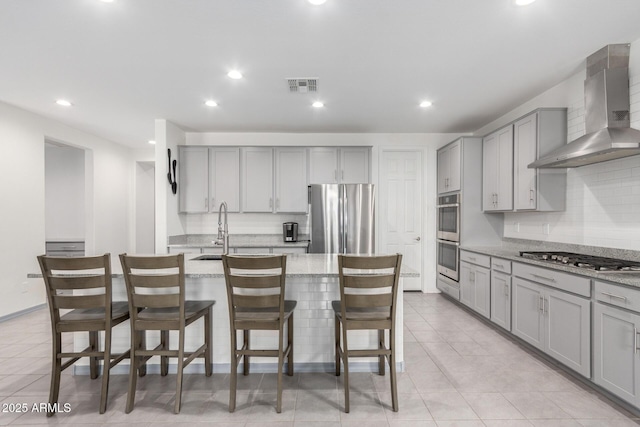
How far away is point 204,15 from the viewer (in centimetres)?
224

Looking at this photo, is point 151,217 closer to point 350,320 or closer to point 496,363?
point 350,320

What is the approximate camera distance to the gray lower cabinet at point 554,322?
2.44m

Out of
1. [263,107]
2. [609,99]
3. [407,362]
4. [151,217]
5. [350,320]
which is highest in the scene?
[263,107]

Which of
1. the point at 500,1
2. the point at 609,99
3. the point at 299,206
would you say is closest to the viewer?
the point at 500,1

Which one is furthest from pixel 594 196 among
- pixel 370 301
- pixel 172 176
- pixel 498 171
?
pixel 172 176

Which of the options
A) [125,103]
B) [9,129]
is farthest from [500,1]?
[9,129]

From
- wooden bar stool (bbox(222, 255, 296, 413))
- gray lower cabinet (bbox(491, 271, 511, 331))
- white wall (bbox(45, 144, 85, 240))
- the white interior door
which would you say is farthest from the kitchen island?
white wall (bbox(45, 144, 85, 240))

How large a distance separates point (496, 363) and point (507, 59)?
268 centimetres

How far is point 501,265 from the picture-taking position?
348 centimetres

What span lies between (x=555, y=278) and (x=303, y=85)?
2.91 metres

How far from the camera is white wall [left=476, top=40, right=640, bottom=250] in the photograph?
8.80 ft

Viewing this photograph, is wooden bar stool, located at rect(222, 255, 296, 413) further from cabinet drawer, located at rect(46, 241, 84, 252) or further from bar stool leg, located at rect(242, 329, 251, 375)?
cabinet drawer, located at rect(46, 241, 84, 252)

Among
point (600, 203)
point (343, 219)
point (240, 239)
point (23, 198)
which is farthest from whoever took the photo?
point (240, 239)

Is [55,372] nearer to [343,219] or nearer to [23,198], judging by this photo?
[23,198]
